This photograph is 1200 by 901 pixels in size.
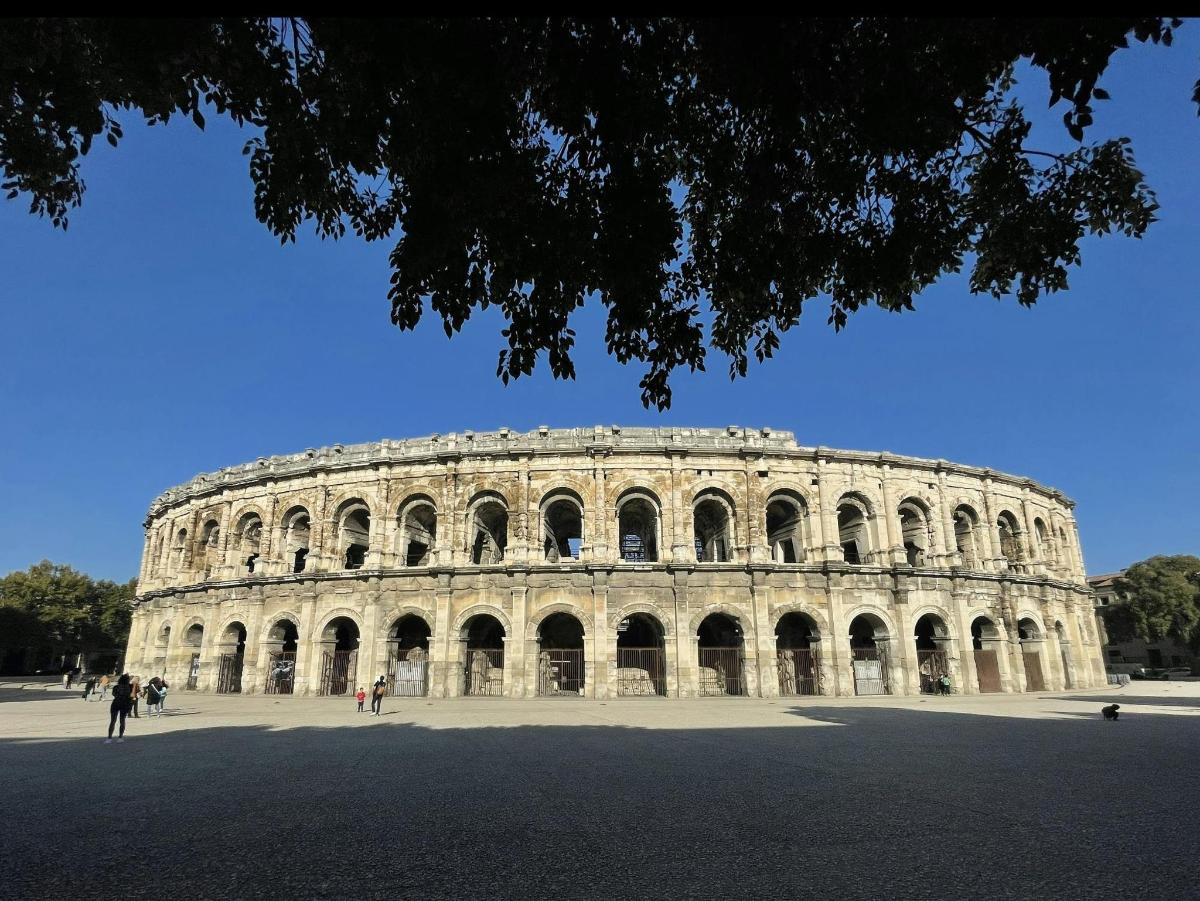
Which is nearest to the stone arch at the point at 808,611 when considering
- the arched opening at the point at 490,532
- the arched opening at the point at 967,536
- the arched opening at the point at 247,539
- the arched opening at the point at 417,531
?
the arched opening at the point at 967,536

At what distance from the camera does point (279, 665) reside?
25.6 metres

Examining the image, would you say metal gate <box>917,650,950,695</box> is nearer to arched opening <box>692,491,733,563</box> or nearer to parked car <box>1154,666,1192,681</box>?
arched opening <box>692,491,733,563</box>

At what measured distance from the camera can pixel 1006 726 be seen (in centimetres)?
1363

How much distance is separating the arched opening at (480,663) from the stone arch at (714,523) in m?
9.18

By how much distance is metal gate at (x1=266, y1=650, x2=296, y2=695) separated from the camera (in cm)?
2520

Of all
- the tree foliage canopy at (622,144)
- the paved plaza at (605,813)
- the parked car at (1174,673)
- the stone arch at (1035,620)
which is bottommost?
the parked car at (1174,673)

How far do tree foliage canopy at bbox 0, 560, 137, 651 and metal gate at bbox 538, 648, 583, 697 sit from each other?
40.1 metres

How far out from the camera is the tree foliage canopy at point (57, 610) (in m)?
42.6

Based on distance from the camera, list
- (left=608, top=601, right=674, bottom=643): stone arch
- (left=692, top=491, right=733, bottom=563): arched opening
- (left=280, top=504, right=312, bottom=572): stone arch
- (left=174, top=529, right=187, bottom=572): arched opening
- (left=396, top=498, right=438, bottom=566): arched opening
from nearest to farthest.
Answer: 1. (left=608, top=601, right=674, bottom=643): stone arch
2. (left=692, top=491, right=733, bottom=563): arched opening
3. (left=396, top=498, right=438, bottom=566): arched opening
4. (left=280, top=504, right=312, bottom=572): stone arch
5. (left=174, top=529, right=187, bottom=572): arched opening

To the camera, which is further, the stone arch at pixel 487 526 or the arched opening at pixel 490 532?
the arched opening at pixel 490 532

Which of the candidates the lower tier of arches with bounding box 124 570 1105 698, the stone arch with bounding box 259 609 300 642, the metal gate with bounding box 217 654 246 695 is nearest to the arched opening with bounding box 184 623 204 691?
the lower tier of arches with bounding box 124 570 1105 698

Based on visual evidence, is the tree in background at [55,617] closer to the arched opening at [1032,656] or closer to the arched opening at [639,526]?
the arched opening at [639,526]

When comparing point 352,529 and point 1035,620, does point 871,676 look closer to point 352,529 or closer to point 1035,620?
point 1035,620

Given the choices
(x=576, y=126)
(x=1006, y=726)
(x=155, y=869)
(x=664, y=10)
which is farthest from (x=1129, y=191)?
(x=1006, y=726)
